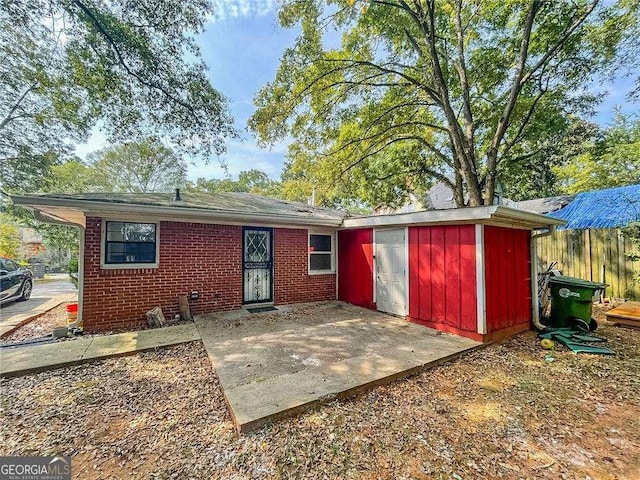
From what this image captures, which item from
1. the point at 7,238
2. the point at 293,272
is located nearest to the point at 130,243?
the point at 293,272

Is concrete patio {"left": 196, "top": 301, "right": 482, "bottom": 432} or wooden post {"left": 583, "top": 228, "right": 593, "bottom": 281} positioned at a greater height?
wooden post {"left": 583, "top": 228, "right": 593, "bottom": 281}

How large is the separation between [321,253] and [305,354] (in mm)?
4143

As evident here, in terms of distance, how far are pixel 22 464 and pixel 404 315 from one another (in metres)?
5.63

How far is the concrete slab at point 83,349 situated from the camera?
3.58m

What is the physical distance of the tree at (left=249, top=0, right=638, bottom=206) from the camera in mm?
6699

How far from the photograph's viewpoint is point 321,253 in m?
7.86

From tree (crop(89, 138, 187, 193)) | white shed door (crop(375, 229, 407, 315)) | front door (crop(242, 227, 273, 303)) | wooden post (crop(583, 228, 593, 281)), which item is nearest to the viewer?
white shed door (crop(375, 229, 407, 315))

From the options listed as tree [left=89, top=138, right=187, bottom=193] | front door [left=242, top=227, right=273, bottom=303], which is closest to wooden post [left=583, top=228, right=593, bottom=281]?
front door [left=242, top=227, right=273, bottom=303]

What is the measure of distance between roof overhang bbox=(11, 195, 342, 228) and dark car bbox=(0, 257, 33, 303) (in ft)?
12.6

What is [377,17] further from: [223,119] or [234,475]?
[234,475]

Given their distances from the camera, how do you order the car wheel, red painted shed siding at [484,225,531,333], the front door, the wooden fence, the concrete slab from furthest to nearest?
1. the car wheel
2. the wooden fence
3. the front door
4. red painted shed siding at [484,225,531,333]
5. the concrete slab

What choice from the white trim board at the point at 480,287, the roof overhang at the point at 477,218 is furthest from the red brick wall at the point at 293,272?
the white trim board at the point at 480,287

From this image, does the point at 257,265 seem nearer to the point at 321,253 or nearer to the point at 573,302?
the point at 321,253

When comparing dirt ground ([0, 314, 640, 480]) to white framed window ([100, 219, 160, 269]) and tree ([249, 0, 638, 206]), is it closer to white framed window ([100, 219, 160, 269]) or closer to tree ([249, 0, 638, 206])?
white framed window ([100, 219, 160, 269])
